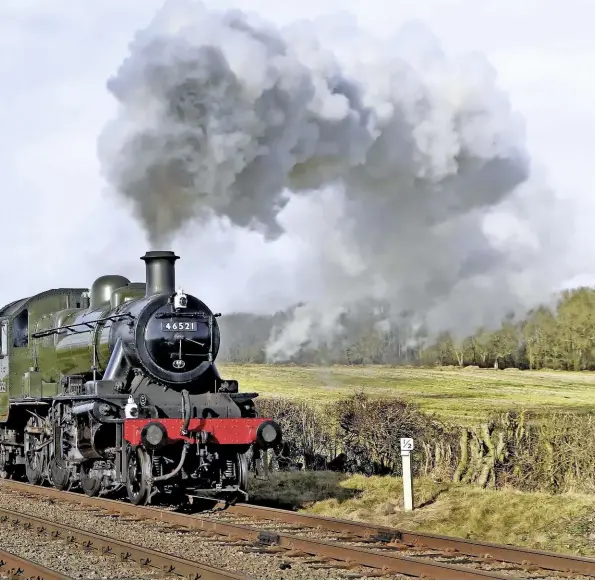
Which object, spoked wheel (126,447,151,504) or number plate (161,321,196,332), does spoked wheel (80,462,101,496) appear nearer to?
spoked wheel (126,447,151,504)

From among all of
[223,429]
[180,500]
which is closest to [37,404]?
[180,500]

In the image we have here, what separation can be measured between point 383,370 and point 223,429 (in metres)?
10.6

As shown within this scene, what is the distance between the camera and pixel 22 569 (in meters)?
8.25

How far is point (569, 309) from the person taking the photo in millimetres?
18625

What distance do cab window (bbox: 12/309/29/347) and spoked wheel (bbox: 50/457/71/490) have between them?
120 inches

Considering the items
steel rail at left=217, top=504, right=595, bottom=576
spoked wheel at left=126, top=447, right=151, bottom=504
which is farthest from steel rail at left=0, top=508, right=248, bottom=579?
steel rail at left=217, top=504, right=595, bottom=576

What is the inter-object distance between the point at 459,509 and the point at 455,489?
1.17 meters

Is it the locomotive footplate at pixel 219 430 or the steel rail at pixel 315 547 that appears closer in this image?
the steel rail at pixel 315 547

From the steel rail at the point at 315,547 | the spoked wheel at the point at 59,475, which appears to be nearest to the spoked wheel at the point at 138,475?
the steel rail at the point at 315,547

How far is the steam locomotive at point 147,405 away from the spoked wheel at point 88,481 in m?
0.02

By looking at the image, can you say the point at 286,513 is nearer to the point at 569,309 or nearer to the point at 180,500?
the point at 180,500

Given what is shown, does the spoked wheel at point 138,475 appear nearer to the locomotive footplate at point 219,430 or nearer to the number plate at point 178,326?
the locomotive footplate at point 219,430

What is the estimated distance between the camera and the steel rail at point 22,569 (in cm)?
780

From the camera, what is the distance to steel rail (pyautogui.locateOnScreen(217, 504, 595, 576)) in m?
8.23
